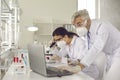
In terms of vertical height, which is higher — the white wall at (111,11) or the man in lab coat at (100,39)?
the white wall at (111,11)

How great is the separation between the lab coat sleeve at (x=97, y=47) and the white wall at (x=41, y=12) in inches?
171

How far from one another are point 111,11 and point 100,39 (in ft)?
12.8

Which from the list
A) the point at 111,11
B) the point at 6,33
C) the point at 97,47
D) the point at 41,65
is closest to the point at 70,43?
the point at 6,33

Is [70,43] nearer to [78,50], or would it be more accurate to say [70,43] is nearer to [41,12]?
[78,50]

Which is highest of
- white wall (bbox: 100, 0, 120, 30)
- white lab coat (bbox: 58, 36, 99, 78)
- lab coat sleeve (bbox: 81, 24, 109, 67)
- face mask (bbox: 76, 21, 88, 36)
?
white wall (bbox: 100, 0, 120, 30)

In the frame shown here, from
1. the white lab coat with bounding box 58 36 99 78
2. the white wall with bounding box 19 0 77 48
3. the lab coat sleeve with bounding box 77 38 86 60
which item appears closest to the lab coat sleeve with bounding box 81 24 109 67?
the white lab coat with bounding box 58 36 99 78

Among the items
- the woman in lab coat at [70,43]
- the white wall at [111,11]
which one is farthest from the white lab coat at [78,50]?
the white wall at [111,11]

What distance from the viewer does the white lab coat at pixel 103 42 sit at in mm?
1940

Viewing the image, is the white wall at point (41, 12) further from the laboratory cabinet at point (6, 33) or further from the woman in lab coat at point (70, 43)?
the woman in lab coat at point (70, 43)

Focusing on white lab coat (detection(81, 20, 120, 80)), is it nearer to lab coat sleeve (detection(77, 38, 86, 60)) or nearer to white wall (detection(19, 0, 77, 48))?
lab coat sleeve (detection(77, 38, 86, 60))

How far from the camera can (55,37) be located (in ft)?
9.80

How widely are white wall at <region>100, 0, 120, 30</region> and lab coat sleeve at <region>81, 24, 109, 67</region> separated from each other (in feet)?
12.1

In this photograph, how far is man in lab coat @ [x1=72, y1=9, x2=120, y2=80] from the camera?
6.39ft

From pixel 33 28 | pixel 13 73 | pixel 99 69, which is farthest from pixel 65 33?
pixel 33 28
